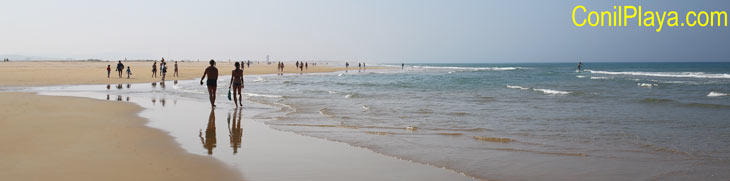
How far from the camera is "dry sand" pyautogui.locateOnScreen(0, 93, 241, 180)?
16.9 feet

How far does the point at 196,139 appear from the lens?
774cm

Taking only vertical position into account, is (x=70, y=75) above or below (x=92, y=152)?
above

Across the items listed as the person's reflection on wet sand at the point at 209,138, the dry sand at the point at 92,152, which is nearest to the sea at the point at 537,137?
the person's reflection on wet sand at the point at 209,138

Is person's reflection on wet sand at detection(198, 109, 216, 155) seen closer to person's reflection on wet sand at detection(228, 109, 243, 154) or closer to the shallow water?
person's reflection on wet sand at detection(228, 109, 243, 154)

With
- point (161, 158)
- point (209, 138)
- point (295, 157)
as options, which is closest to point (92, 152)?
point (161, 158)

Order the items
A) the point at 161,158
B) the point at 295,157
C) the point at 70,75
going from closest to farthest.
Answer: the point at 161,158 → the point at 295,157 → the point at 70,75

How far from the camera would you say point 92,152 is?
6.28 metres

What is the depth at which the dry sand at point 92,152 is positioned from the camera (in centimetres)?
515

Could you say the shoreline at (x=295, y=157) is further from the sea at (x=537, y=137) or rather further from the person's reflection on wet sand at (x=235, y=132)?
the sea at (x=537, y=137)

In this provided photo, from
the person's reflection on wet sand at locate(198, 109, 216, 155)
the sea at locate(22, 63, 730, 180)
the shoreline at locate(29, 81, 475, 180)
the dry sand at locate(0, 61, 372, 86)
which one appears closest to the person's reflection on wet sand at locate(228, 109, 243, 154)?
the shoreline at locate(29, 81, 475, 180)

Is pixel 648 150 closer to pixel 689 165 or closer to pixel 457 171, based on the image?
pixel 689 165

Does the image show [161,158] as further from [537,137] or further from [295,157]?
[537,137]

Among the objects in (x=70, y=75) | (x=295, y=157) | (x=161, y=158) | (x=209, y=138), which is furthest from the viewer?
(x=70, y=75)

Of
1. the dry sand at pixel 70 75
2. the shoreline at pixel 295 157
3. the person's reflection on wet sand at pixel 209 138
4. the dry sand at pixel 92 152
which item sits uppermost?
the dry sand at pixel 70 75
